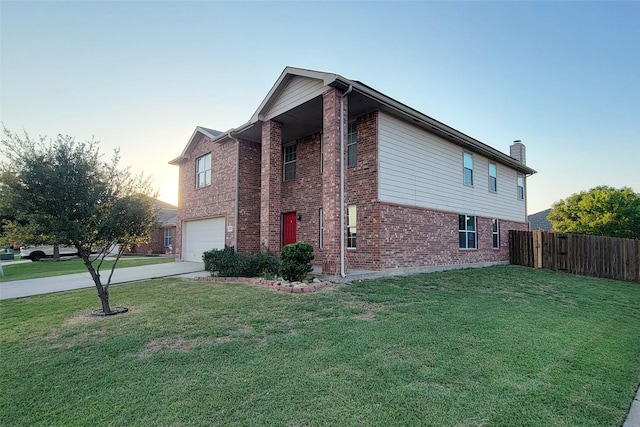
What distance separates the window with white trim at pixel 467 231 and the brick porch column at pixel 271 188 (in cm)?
733

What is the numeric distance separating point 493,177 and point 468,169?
2402mm

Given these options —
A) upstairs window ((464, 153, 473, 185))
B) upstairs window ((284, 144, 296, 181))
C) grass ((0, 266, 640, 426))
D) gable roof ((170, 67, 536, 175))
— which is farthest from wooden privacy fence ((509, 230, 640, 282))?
upstairs window ((284, 144, 296, 181))

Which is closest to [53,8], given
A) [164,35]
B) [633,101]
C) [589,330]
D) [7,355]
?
[164,35]

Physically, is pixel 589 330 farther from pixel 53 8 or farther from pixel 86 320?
pixel 53 8

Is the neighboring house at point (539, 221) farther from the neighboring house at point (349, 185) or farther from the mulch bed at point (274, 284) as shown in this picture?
the mulch bed at point (274, 284)

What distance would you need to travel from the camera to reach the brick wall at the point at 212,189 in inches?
551

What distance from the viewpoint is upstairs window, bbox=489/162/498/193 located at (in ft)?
50.0

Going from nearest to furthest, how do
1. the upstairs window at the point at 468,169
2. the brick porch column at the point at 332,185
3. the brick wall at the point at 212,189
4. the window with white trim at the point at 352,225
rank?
the brick porch column at the point at 332,185
the window with white trim at the point at 352,225
the upstairs window at the point at 468,169
the brick wall at the point at 212,189

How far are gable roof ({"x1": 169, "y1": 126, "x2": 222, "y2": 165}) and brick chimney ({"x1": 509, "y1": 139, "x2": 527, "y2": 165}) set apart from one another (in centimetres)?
1542

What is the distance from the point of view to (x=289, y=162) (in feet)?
46.1

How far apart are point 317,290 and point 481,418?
529 centimetres

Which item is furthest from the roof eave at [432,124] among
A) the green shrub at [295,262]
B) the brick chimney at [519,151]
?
the green shrub at [295,262]

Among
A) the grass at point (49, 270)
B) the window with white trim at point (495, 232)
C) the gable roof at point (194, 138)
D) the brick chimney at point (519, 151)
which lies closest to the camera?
the grass at point (49, 270)

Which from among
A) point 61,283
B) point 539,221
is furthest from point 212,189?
point 539,221
